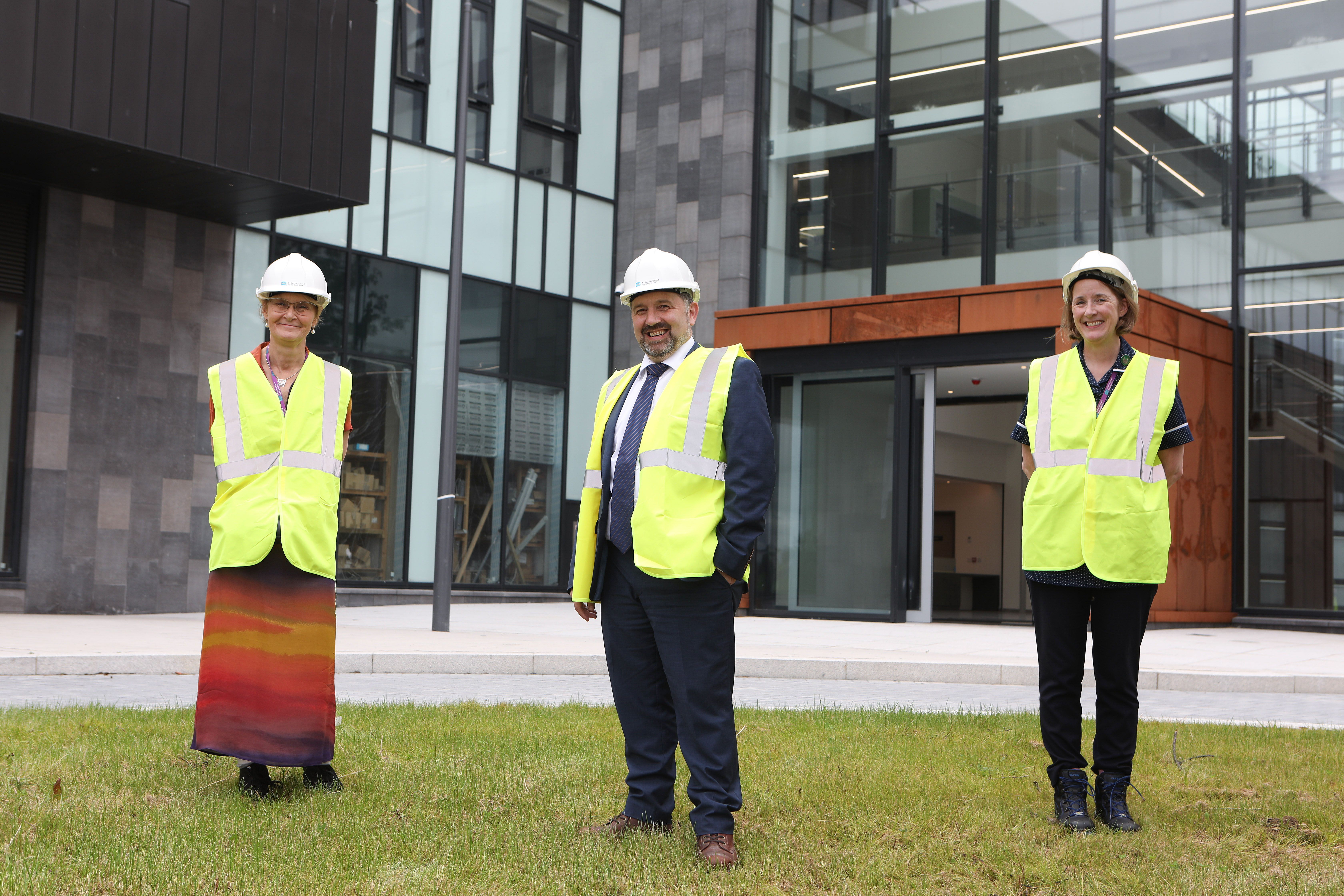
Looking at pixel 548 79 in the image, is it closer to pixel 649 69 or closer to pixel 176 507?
pixel 649 69

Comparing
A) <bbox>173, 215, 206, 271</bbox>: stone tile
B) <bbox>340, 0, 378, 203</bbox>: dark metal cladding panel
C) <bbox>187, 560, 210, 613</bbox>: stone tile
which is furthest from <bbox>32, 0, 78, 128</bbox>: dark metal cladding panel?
<bbox>187, 560, 210, 613</bbox>: stone tile

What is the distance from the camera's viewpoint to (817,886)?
3990 millimetres

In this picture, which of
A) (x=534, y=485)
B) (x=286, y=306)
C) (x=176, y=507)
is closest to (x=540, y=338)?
(x=534, y=485)

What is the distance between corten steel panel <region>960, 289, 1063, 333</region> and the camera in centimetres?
1670

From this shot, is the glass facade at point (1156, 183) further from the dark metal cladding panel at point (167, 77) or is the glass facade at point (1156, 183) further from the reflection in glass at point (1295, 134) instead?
the dark metal cladding panel at point (167, 77)

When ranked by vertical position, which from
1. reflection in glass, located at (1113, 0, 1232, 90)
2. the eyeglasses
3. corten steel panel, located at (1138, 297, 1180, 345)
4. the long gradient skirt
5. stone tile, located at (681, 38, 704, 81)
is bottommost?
the long gradient skirt

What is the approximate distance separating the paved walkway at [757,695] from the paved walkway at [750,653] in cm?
13

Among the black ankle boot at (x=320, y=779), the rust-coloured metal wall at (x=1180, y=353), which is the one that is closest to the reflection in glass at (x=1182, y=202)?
the rust-coloured metal wall at (x=1180, y=353)

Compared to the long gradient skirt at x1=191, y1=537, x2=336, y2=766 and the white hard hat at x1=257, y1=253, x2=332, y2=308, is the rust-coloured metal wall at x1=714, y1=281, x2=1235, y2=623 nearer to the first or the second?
the white hard hat at x1=257, y1=253, x2=332, y2=308

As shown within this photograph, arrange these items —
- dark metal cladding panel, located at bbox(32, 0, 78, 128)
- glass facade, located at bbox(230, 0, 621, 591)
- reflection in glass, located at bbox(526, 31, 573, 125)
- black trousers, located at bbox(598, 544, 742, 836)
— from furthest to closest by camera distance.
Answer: reflection in glass, located at bbox(526, 31, 573, 125)
glass facade, located at bbox(230, 0, 621, 591)
dark metal cladding panel, located at bbox(32, 0, 78, 128)
black trousers, located at bbox(598, 544, 742, 836)

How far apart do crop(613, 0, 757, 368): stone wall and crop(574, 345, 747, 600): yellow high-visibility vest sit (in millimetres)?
15697

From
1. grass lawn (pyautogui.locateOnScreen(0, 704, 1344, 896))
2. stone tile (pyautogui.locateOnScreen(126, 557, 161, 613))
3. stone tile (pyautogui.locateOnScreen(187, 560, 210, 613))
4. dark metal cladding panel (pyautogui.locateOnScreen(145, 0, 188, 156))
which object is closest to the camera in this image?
grass lawn (pyautogui.locateOnScreen(0, 704, 1344, 896))

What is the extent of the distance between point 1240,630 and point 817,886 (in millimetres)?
14728

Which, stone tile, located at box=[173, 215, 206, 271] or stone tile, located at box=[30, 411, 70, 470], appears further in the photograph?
stone tile, located at box=[173, 215, 206, 271]
